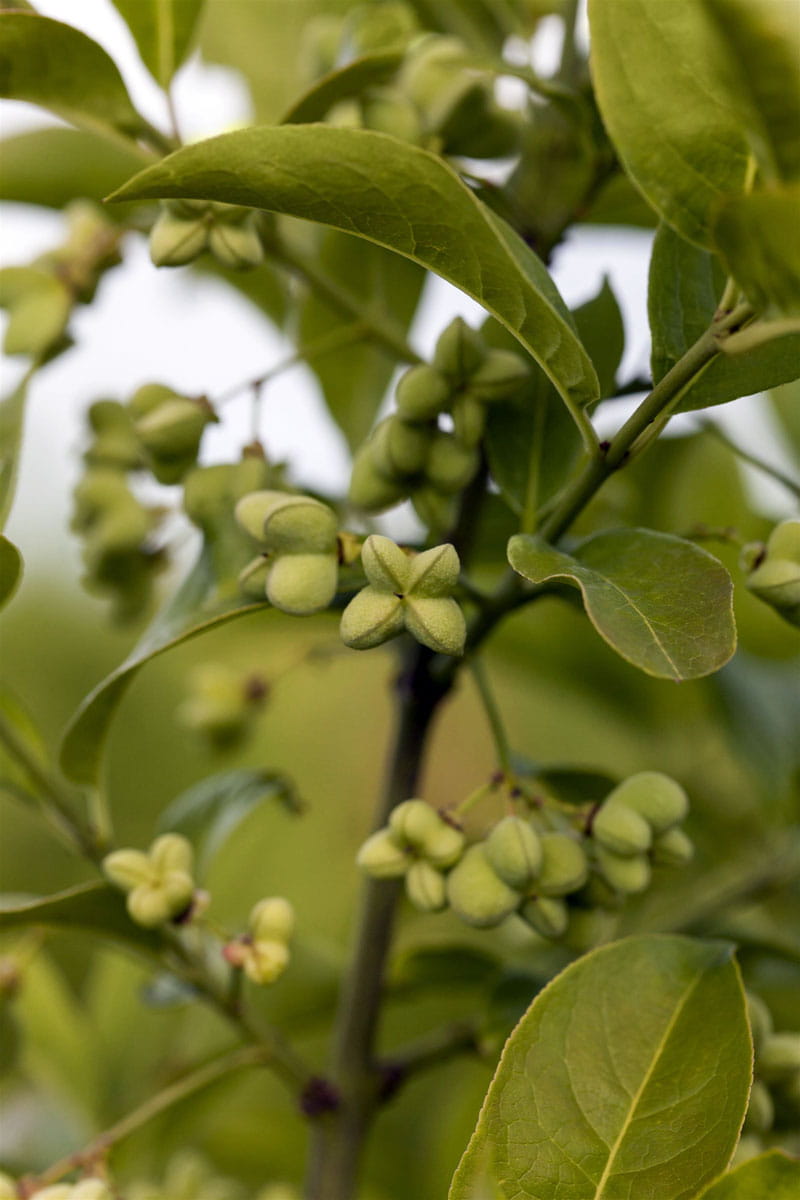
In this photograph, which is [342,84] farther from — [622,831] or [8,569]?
[622,831]

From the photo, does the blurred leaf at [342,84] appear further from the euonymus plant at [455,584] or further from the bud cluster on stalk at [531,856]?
the bud cluster on stalk at [531,856]

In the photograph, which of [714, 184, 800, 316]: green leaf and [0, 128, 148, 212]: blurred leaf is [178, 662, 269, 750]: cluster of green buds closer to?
[0, 128, 148, 212]: blurred leaf

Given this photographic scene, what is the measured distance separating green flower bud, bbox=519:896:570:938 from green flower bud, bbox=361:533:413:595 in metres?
0.22

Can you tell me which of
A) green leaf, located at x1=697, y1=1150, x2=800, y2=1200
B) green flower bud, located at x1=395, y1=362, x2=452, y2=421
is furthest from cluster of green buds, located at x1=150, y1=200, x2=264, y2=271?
green leaf, located at x1=697, y1=1150, x2=800, y2=1200

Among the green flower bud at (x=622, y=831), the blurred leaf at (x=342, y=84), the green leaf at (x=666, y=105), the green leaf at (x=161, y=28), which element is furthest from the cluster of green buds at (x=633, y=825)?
the green leaf at (x=161, y=28)

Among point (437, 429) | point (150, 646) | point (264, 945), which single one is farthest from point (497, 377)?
point (264, 945)

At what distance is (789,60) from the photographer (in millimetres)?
400

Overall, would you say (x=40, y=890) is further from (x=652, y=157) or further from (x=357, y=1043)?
(x=652, y=157)

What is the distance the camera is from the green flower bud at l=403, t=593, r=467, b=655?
1.93 ft

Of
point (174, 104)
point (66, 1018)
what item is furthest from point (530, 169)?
point (66, 1018)

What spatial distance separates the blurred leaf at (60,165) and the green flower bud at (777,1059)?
0.82 m

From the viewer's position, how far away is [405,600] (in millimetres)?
601

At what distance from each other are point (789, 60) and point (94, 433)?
0.67 meters

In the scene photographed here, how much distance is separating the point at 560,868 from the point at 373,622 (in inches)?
7.9
